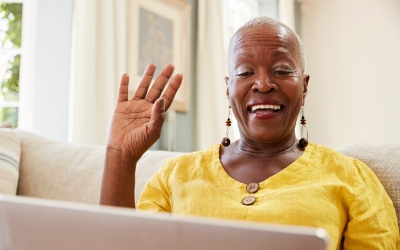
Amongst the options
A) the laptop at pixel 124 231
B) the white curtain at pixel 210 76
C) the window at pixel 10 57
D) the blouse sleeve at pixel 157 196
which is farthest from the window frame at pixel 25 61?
the laptop at pixel 124 231

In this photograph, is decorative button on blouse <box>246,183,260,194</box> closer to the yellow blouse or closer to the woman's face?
the yellow blouse

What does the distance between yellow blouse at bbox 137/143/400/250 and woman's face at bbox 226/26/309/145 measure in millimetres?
104

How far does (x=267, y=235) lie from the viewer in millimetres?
453

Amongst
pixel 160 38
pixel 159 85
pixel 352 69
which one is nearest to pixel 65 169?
pixel 159 85

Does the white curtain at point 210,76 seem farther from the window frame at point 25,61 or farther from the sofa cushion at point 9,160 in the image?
the sofa cushion at point 9,160

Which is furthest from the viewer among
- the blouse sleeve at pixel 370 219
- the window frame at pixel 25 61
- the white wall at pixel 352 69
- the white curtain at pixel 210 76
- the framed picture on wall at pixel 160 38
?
the white wall at pixel 352 69

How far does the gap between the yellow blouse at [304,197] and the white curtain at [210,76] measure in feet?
9.22

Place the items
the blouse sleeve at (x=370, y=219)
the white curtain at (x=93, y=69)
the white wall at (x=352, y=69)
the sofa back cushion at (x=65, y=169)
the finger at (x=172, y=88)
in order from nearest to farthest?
the blouse sleeve at (x=370, y=219)
the finger at (x=172, y=88)
the sofa back cushion at (x=65, y=169)
the white curtain at (x=93, y=69)
the white wall at (x=352, y=69)

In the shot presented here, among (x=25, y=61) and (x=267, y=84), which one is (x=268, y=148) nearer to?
(x=267, y=84)

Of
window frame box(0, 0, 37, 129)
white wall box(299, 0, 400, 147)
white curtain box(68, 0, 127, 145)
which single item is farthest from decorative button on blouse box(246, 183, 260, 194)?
white wall box(299, 0, 400, 147)

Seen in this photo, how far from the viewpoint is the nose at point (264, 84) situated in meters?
1.25

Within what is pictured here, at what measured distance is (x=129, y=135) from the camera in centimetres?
117

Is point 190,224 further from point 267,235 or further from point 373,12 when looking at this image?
point 373,12

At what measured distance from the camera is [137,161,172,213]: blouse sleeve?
128 centimetres
